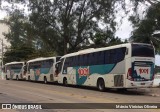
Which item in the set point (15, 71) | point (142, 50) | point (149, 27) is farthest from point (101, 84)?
point (15, 71)

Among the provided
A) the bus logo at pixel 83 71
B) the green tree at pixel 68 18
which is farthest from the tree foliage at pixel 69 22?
the bus logo at pixel 83 71

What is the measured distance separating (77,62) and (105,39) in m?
17.2

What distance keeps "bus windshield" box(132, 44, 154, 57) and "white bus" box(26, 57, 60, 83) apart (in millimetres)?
14666

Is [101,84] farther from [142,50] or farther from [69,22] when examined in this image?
[69,22]

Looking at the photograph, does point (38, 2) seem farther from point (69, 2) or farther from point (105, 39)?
point (105, 39)

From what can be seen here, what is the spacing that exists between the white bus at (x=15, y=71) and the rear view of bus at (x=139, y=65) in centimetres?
2715

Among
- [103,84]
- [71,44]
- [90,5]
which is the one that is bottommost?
[103,84]

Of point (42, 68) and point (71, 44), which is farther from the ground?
point (71, 44)

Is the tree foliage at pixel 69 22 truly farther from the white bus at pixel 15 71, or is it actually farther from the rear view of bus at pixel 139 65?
the rear view of bus at pixel 139 65

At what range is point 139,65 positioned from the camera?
78.1 ft

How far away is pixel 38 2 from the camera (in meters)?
44.9

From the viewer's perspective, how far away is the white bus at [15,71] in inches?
1954

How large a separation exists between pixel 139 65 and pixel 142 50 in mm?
1011

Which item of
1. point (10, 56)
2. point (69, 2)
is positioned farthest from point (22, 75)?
point (10, 56)
